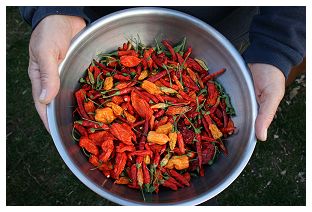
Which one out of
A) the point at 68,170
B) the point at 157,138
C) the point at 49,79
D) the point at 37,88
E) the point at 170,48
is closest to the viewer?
the point at 49,79

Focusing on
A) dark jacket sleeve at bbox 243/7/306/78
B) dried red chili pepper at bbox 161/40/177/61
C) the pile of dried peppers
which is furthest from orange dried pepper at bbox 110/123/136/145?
dark jacket sleeve at bbox 243/7/306/78

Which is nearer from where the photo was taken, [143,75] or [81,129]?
[81,129]

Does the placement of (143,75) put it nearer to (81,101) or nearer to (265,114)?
(81,101)

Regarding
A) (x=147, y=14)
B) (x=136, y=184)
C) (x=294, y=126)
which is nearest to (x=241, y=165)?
(x=136, y=184)

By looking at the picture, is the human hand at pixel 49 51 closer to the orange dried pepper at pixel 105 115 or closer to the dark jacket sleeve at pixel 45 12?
the dark jacket sleeve at pixel 45 12

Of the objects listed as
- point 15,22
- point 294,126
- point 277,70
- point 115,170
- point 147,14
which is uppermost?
point 147,14

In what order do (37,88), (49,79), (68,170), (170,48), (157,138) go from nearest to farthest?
(49,79)
(157,138)
(37,88)
(170,48)
(68,170)

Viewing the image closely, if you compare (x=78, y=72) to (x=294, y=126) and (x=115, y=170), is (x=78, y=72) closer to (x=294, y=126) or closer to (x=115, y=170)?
(x=115, y=170)

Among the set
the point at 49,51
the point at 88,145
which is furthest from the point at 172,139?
the point at 49,51
